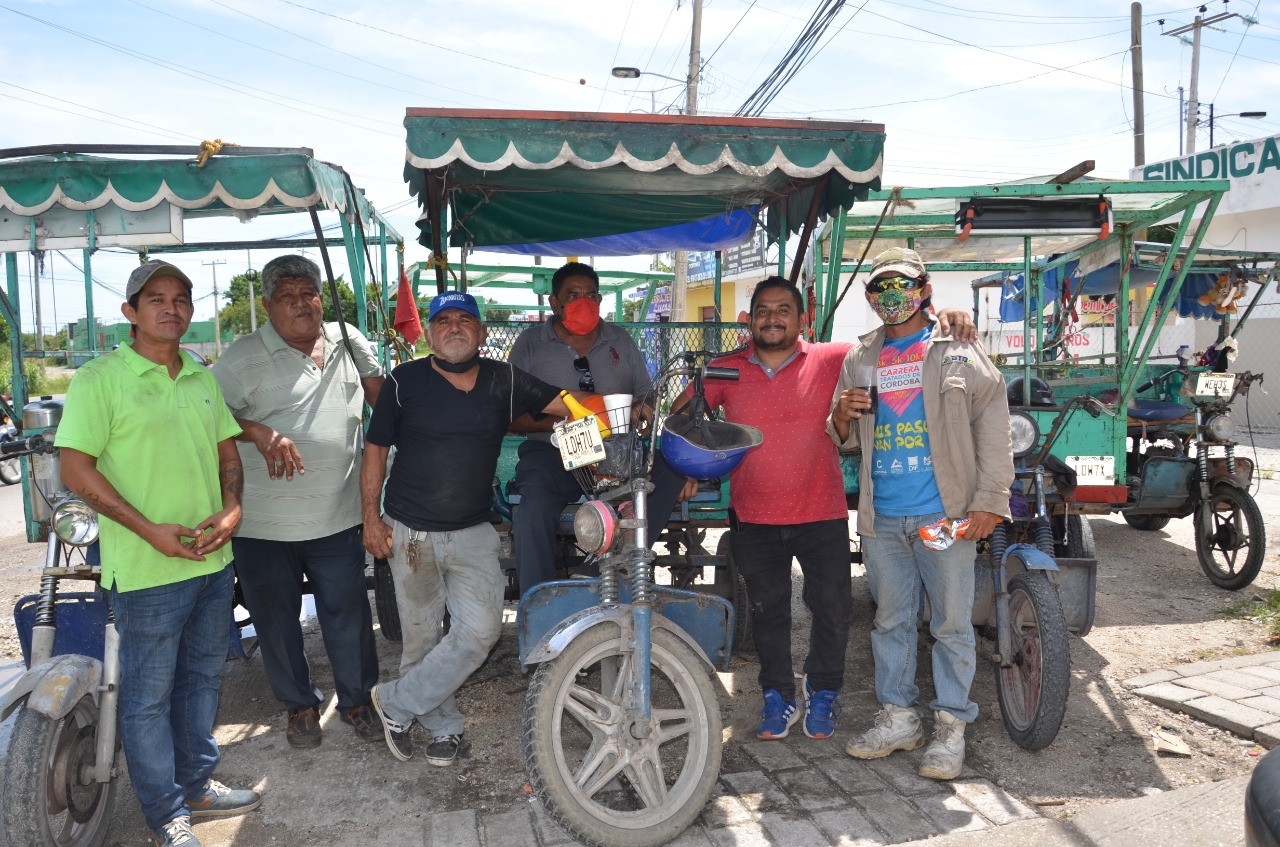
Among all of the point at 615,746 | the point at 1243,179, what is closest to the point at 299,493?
the point at 615,746

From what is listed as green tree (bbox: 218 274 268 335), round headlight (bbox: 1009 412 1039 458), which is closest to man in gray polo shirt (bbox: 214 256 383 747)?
round headlight (bbox: 1009 412 1039 458)

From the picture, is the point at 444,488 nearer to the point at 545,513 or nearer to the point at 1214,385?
the point at 545,513

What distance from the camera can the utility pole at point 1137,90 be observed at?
19469 mm

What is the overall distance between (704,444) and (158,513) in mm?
1799

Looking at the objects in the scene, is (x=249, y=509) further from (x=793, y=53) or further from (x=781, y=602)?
(x=793, y=53)

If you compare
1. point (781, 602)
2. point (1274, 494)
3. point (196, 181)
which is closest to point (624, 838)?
point (781, 602)

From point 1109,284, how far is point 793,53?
5111 millimetres

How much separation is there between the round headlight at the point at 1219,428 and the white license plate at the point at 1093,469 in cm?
184

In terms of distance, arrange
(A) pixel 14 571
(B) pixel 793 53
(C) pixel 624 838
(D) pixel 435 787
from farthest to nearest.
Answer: (B) pixel 793 53 → (A) pixel 14 571 → (D) pixel 435 787 → (C) pixel 624 838

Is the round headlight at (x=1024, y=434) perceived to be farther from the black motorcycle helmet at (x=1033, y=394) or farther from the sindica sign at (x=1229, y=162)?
the sindica sign at (x=1229, y=162)

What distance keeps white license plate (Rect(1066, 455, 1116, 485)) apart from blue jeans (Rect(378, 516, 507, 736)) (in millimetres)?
3406

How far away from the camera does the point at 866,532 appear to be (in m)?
3.60

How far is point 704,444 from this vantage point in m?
3.18

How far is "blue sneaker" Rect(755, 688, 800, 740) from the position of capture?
12.4 feet
